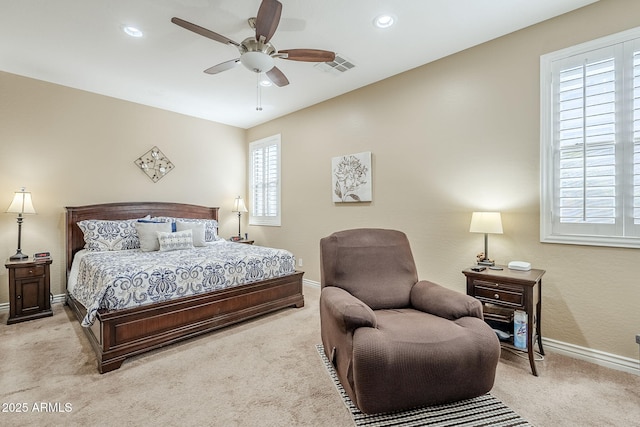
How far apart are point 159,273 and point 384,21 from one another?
9.78 ft

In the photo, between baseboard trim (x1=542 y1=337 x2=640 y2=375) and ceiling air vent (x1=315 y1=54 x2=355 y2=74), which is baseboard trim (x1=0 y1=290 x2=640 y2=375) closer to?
baseboard trim (x1=542 y1=337 x2=640 y2=375)

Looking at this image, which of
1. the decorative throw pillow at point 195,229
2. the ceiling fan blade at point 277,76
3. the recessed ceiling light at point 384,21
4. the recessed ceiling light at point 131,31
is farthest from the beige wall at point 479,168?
the recessed ceiling light at point 131,31

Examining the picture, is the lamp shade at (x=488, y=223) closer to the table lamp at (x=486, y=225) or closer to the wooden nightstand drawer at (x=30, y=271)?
the table lamp at (x=486, y=225)

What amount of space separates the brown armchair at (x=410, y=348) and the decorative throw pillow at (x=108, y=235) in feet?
9.88

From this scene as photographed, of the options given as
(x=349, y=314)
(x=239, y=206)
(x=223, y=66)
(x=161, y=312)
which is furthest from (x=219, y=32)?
(x=239, y=206)

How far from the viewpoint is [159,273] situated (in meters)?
2.61

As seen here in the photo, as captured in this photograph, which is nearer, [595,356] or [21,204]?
[595,356]

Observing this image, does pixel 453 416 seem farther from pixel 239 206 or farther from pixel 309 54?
pixel 239 206

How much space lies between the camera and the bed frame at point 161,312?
230 cm

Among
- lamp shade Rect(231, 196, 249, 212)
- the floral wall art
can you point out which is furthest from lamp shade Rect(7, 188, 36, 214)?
the floral wall art

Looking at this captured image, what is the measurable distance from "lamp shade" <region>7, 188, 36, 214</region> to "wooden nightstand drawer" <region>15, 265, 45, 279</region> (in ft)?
2.14

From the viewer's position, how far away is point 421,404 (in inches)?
64.4

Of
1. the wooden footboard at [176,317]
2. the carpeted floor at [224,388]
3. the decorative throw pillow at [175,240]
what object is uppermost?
the decorative throw pillow at [175,240]

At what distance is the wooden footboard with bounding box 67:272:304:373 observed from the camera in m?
2.29
